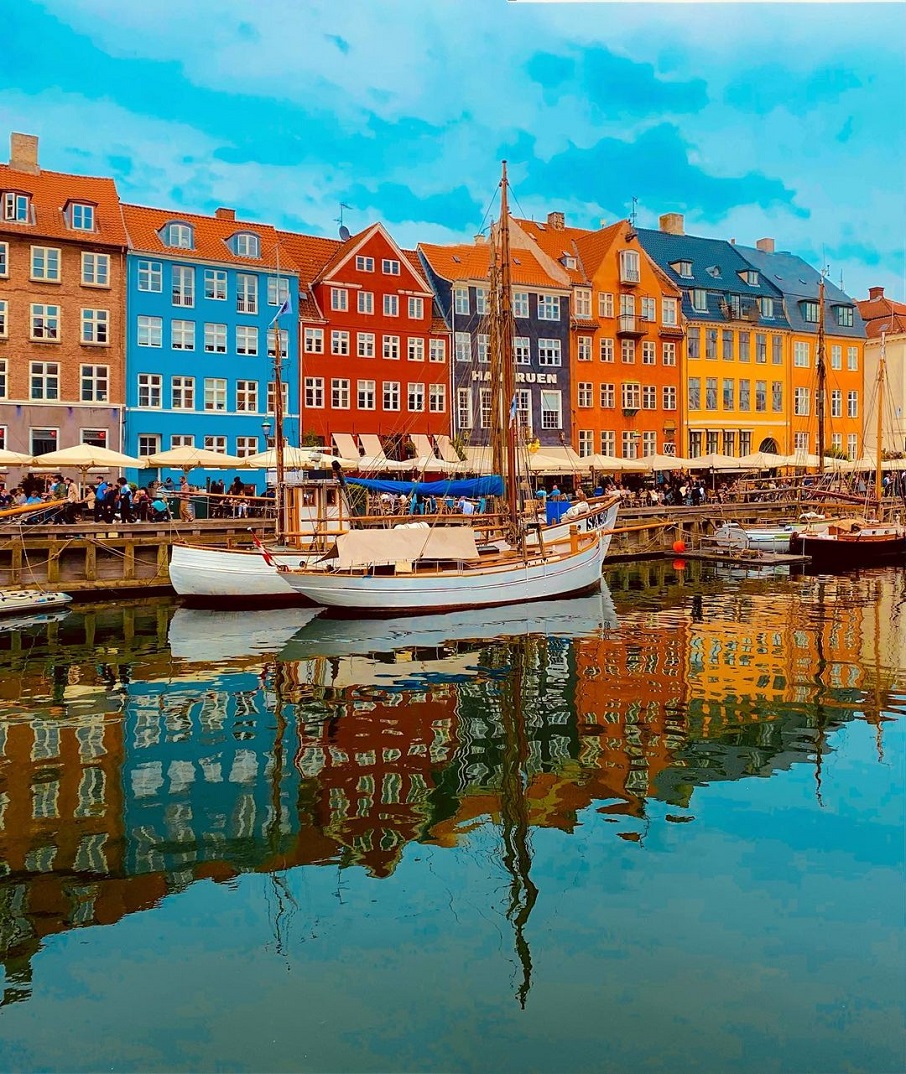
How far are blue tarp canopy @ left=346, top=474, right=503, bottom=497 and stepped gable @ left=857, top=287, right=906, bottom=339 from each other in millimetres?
53743

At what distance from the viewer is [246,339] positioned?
51156mm

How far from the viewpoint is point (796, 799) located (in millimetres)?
12672

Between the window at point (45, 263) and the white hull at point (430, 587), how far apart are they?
25228 millimetres

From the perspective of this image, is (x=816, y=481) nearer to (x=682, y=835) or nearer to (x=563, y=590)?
(x=563, y=590)

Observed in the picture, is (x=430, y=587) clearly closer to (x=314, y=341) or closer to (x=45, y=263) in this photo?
(x=314, y=341)

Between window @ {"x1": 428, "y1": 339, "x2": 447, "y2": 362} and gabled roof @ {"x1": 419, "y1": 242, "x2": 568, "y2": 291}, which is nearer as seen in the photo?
window @ {"x1": 428, "y1": 339, "x2": 447, "y2": 362}

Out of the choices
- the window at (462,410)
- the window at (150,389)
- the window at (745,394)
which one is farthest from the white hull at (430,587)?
the window at (745,394)

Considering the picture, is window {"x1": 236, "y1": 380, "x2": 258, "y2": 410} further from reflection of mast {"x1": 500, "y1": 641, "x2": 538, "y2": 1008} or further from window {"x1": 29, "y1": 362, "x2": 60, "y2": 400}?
reflection of mast {"x1": 500, "y1": 641, "x2": 538, "y2": 1008}

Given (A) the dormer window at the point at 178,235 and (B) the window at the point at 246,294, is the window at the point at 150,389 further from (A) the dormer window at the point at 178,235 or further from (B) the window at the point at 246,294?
(A) the dormer window at the point at 178,235

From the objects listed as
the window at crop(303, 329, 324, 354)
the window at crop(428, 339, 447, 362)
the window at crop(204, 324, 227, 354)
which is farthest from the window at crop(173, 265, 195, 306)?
the window at crop(428, 339, 447, 362)

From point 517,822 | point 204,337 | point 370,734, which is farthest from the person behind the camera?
point 204,337

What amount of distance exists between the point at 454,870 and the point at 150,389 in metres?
41.8

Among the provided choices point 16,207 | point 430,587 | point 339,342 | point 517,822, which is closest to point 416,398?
point 339,342

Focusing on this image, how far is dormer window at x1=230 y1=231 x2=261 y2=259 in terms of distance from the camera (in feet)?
168
